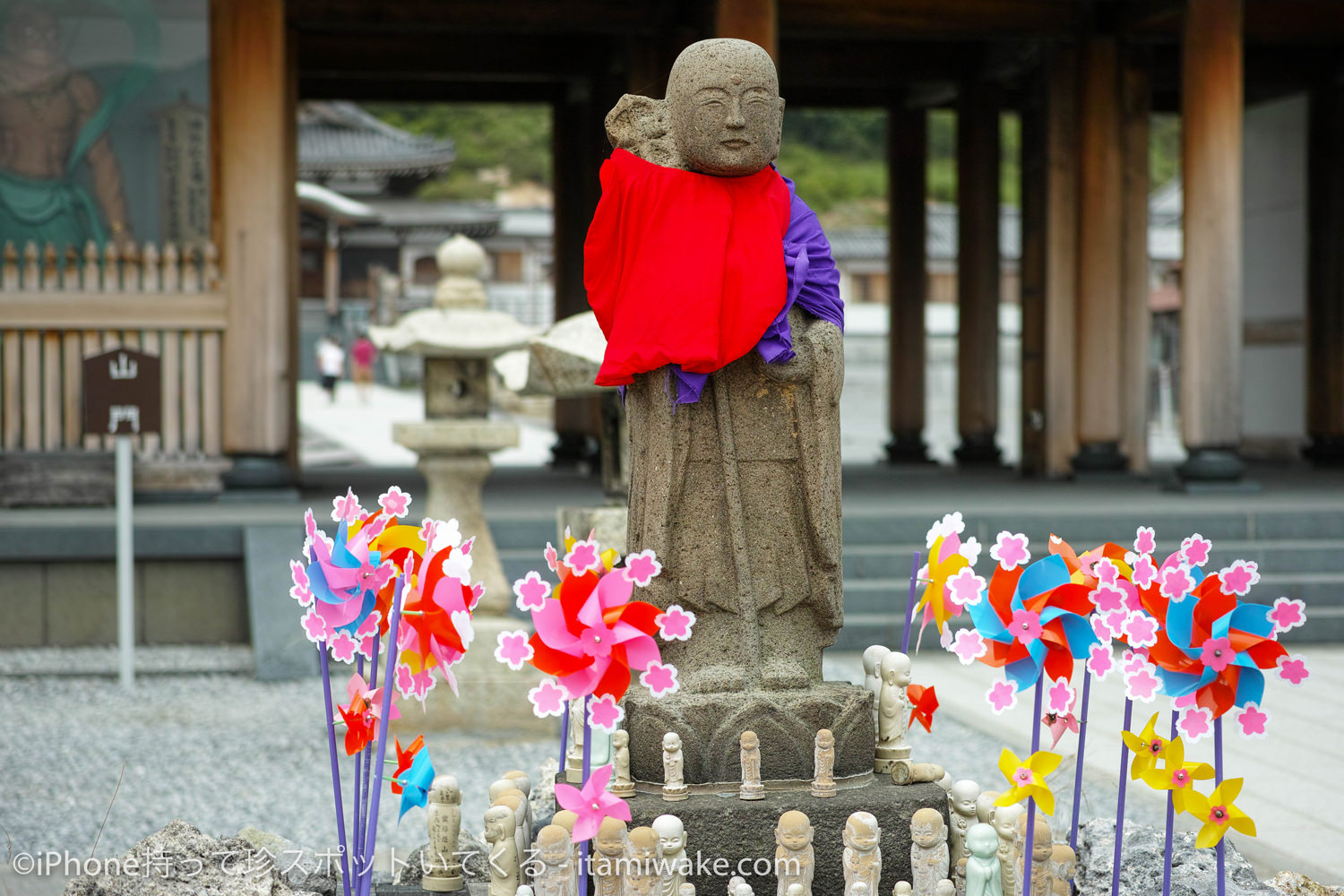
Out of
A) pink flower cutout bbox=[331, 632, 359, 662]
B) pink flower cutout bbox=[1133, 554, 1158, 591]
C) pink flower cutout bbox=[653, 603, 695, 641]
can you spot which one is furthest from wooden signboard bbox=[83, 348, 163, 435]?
pink flower cutout bbox=[1133, 554, 1158, 591]

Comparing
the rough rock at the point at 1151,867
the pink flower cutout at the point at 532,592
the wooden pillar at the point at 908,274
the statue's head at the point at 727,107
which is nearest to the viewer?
the pink flower cutout at the point at 532,592

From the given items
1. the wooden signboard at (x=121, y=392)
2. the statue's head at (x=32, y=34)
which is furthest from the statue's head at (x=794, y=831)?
the statue's head at (x=32, y=34)

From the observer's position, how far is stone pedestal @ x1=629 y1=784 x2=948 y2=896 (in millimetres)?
3084

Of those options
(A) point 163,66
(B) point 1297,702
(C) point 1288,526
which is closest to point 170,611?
(A) point 163,66

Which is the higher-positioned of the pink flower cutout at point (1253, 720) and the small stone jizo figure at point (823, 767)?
the pink flower cutout at point (1253, 720)

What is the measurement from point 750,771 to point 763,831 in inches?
5.4

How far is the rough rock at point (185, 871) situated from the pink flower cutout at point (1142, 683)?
192 cm

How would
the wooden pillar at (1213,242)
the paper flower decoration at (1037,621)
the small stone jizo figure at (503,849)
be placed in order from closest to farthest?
the paper flower decoration at (1037,621) < the small stone jizo figure at (503,849) < the wooden pillar at (1213,242)

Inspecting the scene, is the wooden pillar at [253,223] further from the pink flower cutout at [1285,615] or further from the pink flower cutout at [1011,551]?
the pink flower cutout at [1285,615]

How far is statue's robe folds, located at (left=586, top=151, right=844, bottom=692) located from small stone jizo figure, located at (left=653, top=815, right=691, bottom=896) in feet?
1.67

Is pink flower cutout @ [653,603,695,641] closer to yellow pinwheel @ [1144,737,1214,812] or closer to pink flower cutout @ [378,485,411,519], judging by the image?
pink flower cutout @ [378,485,411,519]

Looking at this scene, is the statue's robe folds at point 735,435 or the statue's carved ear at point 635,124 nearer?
the statue's robe folds at point 735,435

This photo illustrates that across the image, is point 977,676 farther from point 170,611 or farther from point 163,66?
point 163,66

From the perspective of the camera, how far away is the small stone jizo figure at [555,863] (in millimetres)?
2844
